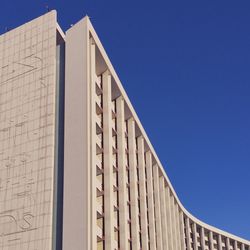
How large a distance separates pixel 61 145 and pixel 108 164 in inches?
231

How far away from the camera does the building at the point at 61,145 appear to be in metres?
39.7

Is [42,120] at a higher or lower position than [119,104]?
lower

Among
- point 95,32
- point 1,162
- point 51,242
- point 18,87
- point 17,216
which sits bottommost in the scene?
point 51,242

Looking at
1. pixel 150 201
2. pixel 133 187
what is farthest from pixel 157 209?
pixel 133 187

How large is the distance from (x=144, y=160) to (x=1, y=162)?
25.6m

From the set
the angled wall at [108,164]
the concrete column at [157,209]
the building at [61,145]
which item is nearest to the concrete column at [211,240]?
the angled wall at [108,164]

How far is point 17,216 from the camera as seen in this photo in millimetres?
40938

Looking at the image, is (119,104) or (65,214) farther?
(119,104)

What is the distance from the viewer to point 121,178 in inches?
2025

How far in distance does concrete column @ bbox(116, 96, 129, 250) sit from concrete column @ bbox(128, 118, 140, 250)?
12.6 feet

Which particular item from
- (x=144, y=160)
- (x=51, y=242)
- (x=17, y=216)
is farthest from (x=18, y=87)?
(x=144, y=160)

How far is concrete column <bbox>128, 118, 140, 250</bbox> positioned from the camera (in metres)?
53.7

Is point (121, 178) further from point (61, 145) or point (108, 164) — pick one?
point (61, 145)

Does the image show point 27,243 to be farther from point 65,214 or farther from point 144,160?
point 144,160
